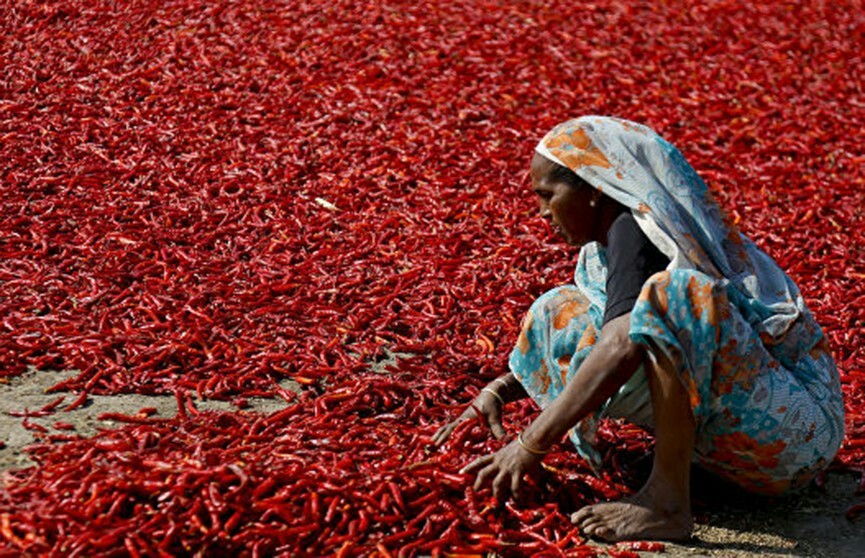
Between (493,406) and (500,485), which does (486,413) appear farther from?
(500,485)

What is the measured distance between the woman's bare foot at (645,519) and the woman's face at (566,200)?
3.06 feet

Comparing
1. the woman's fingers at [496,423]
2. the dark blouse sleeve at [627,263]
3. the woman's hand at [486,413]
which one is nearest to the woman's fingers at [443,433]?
the woman's hand at [486,413]

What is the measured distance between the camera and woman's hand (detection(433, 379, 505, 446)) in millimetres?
4602

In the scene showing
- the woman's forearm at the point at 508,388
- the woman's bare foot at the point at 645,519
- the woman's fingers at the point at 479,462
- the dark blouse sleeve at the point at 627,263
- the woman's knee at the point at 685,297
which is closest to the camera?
the woman's knee at the point at 685,297

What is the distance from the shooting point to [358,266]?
6625mm

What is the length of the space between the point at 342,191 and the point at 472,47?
2.97 metres

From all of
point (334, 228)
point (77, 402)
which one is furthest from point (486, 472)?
point (334, 228)

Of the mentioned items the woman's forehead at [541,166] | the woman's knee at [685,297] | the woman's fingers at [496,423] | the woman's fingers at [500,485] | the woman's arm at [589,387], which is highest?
the woman's forehead at [541,166]

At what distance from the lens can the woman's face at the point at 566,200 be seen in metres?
4.27

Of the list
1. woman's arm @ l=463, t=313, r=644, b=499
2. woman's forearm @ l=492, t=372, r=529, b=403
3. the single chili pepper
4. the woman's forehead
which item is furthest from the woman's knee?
the single chili pepper

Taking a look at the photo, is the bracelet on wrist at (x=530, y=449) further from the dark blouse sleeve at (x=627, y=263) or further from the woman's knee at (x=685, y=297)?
the woman's knee at (x=685, y=297)

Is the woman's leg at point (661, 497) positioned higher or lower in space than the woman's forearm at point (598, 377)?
lower

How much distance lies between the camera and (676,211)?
4113mm

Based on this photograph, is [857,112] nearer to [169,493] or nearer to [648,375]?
[648,375]
